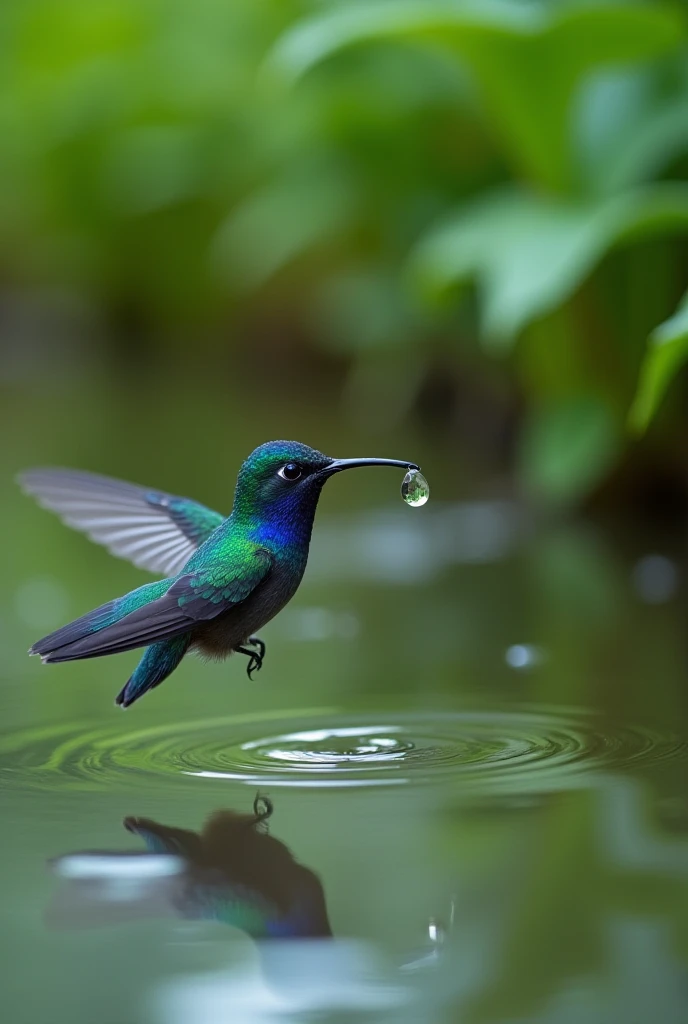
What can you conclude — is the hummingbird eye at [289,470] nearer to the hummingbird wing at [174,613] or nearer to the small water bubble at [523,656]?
the hummingbird wing at [174,613]

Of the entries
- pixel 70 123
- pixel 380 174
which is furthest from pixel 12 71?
pixel 380 174

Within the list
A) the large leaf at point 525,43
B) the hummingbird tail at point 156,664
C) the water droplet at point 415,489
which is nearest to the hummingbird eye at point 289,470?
the water droplet at point 415,489

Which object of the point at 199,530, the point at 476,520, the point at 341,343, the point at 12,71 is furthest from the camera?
the point at 12,71

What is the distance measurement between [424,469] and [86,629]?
3314 millimetres

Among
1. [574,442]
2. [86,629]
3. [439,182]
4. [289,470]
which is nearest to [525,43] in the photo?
[574,442]

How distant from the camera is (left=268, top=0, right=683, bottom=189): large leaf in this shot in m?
3.29

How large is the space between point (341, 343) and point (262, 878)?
609cm

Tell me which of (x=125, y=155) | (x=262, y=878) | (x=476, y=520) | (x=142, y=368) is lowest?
(x=262, y=878)

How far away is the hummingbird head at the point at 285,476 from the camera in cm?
165

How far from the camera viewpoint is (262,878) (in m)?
1.56

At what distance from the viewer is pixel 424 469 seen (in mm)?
4938

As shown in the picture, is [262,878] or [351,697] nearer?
[262,878]

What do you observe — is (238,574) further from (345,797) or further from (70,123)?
(70,123)

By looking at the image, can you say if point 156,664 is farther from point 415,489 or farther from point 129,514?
point 415,489
